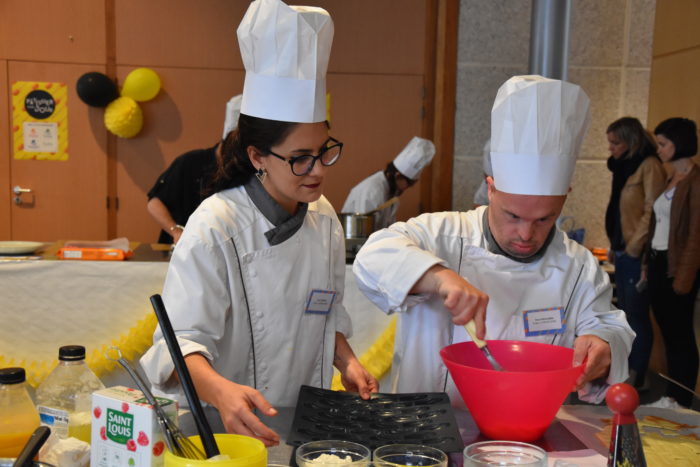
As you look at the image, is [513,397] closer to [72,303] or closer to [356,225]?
[356,225]

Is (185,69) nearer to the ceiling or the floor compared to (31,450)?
nearer to the ceiling

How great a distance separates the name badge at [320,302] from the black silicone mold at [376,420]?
0.23m

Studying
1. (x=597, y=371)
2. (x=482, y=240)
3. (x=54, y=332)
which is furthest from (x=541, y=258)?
(x=54, y=332)

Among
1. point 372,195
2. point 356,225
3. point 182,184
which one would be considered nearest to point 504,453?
point 356,225

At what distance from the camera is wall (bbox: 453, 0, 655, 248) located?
5016mm

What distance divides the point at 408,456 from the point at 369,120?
13.8ft

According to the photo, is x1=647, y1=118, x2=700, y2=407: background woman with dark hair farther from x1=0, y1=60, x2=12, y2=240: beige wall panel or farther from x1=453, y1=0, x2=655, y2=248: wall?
x1=0, y1=60, x2=12, y2=240: beige wall panel

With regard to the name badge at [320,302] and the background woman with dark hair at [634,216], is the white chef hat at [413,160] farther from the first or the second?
the name badge at [320,302]

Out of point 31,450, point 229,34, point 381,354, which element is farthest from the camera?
point 229,34

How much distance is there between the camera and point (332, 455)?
0.97 metres

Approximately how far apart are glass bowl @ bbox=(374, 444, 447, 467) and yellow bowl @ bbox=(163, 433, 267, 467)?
0.16 m

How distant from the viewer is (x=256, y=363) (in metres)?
1.48

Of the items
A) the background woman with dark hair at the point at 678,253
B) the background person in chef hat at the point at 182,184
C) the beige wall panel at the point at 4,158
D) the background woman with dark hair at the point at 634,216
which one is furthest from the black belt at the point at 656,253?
the beige wall panel at the point at 4,158

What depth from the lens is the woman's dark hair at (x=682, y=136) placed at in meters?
3.91
